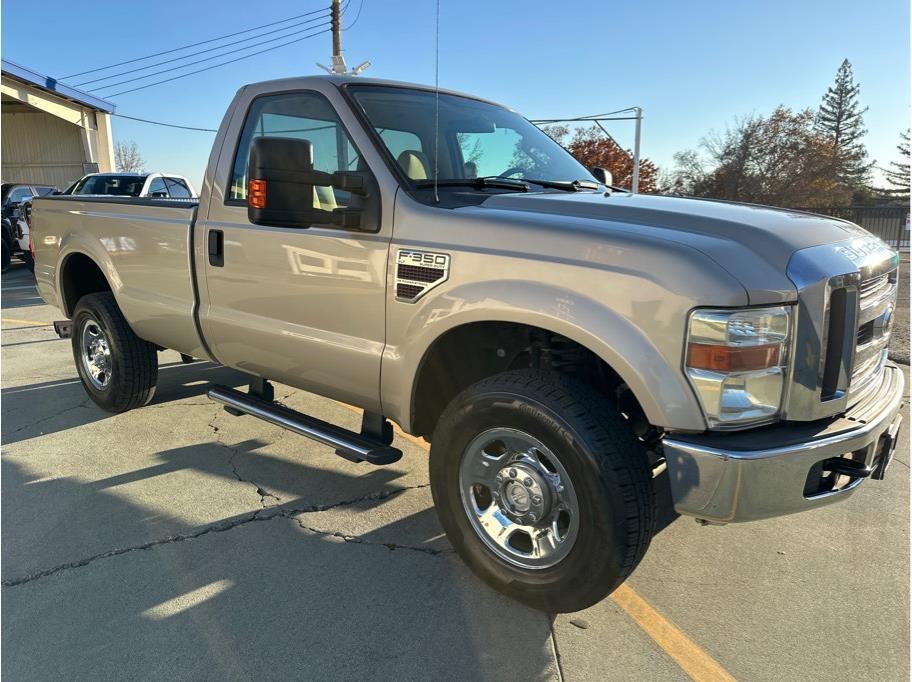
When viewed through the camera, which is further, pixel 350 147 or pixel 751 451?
pixel 350 147

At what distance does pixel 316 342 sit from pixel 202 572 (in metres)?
1.15

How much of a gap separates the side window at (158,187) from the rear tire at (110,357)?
8.55 m

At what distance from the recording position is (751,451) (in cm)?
210

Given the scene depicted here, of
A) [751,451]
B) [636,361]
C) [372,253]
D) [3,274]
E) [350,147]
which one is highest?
[350,147]

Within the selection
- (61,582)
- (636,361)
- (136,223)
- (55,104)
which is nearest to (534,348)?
(636,361)

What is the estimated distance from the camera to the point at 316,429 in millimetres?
3402

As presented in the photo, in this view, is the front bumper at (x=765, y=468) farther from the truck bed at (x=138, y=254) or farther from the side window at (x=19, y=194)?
the side window at (x=19, y=194)

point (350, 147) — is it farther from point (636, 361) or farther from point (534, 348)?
point (636, 361)

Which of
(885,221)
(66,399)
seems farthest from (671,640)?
(885,221)

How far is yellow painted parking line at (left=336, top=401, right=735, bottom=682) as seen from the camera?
2320 mm

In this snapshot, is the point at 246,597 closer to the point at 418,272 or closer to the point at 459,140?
the point at 418,272

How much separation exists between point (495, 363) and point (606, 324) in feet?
3.11

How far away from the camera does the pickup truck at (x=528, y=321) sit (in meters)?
2.15

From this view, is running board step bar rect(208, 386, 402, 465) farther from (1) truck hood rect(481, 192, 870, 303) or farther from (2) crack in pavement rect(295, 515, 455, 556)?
(1) truck hood rect(481, 192, 870, 303)
